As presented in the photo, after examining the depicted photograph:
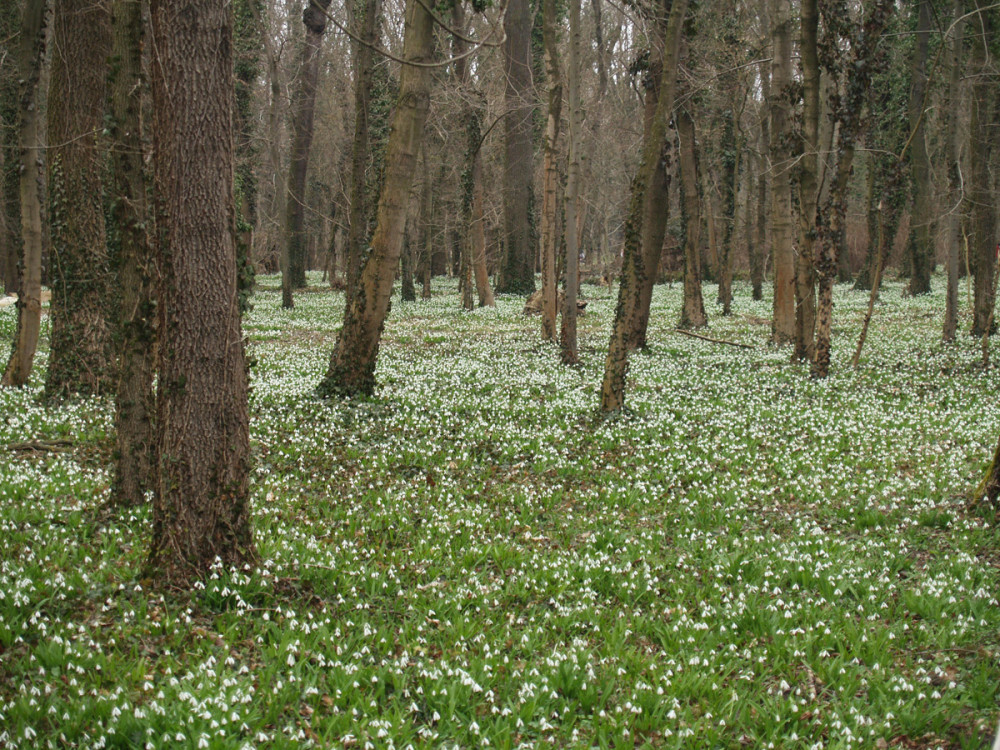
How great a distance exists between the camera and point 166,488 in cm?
549

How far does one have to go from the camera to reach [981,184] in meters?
18.2

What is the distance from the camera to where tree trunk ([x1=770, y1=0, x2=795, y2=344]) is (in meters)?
16.7

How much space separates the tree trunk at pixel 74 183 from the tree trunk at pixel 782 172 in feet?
40.8

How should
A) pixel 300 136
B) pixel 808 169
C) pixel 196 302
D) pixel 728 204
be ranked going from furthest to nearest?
1. pixel 728 204
2. pixel 300 136
3. pixel 808 169
4. pixel 196 302

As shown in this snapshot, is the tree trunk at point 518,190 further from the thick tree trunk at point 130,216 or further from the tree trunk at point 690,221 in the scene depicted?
the thick tree trunk at point 130,216

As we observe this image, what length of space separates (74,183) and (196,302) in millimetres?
7197

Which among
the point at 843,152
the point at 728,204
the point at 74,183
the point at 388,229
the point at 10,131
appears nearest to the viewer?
the point at 74,183

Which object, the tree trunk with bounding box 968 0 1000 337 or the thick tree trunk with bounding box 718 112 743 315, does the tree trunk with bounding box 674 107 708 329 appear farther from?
the tree trunk with bounding box 968 0 1000 337

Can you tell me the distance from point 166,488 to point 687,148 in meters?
17.1

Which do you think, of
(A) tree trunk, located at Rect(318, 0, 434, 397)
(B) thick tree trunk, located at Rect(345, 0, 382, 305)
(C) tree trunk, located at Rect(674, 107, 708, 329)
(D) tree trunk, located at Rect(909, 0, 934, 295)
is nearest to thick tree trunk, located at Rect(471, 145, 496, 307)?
(C) tree trunk, located at Rect(674, 107, 708, 329)

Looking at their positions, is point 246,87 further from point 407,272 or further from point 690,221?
point 690,221

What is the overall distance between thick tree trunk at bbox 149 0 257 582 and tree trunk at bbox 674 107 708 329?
593 inches

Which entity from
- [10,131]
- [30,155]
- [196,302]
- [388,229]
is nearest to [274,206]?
[10,131]

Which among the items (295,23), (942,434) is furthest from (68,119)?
(295,23)
